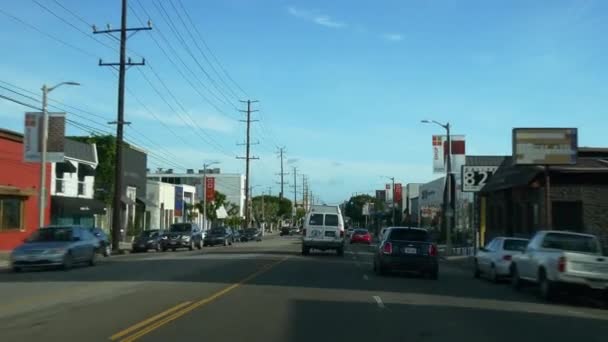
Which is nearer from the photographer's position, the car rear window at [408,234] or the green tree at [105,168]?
the car rear window at [408,234]

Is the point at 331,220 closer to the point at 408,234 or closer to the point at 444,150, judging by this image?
the point at 444,150

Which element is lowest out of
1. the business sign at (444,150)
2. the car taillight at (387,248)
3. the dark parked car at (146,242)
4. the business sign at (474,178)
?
the dark parked car at (146,242)

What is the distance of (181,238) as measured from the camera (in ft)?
157

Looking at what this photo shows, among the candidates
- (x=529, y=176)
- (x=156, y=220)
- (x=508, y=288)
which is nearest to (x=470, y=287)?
(x=508, y=288)

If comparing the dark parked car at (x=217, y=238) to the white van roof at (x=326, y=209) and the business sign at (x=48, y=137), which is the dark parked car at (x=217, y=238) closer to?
the white van roof at (x=326, y=209)

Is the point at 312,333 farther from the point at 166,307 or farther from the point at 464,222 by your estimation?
the point at 464,222

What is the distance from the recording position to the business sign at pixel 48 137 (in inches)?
1384

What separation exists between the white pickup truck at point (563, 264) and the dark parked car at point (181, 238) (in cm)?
3010

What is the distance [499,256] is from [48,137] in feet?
73.0

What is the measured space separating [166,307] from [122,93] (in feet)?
98.2

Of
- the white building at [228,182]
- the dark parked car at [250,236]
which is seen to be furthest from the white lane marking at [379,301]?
the white building at [228,182]

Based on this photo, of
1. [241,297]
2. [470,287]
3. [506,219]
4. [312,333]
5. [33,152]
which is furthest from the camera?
[506,219]

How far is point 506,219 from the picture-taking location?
151ft

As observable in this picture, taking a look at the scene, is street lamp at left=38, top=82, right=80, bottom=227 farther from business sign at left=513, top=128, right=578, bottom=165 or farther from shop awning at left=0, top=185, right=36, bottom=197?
business sign at left=513, top=128, right=578, bottom=165
